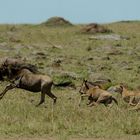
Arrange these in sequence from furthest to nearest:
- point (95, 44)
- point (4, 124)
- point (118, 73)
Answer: point (95, 44) < point (118, 73) < point (4, 124)

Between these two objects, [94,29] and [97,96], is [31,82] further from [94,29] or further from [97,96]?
[94,29]

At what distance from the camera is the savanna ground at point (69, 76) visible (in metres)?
13.7

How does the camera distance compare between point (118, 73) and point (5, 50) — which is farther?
point (5, 50)

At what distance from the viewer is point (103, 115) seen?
51.5ft

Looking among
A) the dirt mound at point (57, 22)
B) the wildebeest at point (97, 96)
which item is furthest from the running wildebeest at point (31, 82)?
the dirt mound at point (57, 22)

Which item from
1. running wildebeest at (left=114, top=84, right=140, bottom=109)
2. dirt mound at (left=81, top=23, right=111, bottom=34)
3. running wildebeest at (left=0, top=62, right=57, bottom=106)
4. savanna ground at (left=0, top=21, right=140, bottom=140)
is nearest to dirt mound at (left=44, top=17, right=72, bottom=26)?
savanna ground at (left=0, top=21, right=140, bottom=140)

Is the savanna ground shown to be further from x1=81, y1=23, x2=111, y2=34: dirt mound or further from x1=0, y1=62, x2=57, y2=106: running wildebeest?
x1=81, y1=23, x2=111, y2=34: dirt mound

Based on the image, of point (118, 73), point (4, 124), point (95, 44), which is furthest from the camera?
point (95, 44)

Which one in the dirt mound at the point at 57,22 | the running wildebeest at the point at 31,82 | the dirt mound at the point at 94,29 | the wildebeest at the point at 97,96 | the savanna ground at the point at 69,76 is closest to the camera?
the savanna ground at the point at 69,76

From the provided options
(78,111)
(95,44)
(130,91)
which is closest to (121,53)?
(95,44)

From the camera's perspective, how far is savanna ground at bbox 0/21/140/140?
13.7 m

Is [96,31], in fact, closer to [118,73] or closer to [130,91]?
[118,73]

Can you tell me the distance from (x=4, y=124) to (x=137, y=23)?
49.5m

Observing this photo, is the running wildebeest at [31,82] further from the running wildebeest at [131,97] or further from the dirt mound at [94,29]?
the dirt mound at [94,29]
